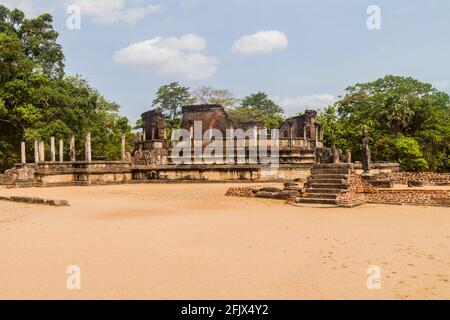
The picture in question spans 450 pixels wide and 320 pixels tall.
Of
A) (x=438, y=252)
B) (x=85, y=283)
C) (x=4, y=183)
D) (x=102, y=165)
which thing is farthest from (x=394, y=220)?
(x=4, y=183)

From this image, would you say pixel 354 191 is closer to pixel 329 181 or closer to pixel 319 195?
pixel 329 181

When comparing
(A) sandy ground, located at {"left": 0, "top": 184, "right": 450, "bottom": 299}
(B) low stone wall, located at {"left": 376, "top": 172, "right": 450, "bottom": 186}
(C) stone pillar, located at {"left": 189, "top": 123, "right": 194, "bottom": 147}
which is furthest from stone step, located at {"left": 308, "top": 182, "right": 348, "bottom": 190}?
(C) stone pillar, located at {"left": 189, "top": 123, "right": 194, "bottom": 147}

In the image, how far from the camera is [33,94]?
26.5 meters

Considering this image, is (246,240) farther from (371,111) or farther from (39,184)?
(371,111)

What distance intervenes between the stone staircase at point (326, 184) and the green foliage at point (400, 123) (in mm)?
18741

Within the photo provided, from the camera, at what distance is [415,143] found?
29969mm

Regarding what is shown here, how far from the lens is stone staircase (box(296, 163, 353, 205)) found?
12281mm

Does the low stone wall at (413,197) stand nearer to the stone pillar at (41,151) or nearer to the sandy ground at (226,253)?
the sandy ground at (226,253)

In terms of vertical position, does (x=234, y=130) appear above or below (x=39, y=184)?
above

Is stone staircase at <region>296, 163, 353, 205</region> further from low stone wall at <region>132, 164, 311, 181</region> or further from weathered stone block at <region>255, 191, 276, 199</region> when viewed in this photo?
low stone wall at <region>132, 164, 311, 181</region>

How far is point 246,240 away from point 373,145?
88.3 feet

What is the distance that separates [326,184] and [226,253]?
7.71 meters

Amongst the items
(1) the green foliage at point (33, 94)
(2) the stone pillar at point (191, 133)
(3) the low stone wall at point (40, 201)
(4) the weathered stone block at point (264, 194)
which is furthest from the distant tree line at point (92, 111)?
(4) the weathered stone block at point (264, 194)

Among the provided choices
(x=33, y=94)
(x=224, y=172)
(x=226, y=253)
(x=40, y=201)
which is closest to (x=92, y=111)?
(x=33, y=94)
